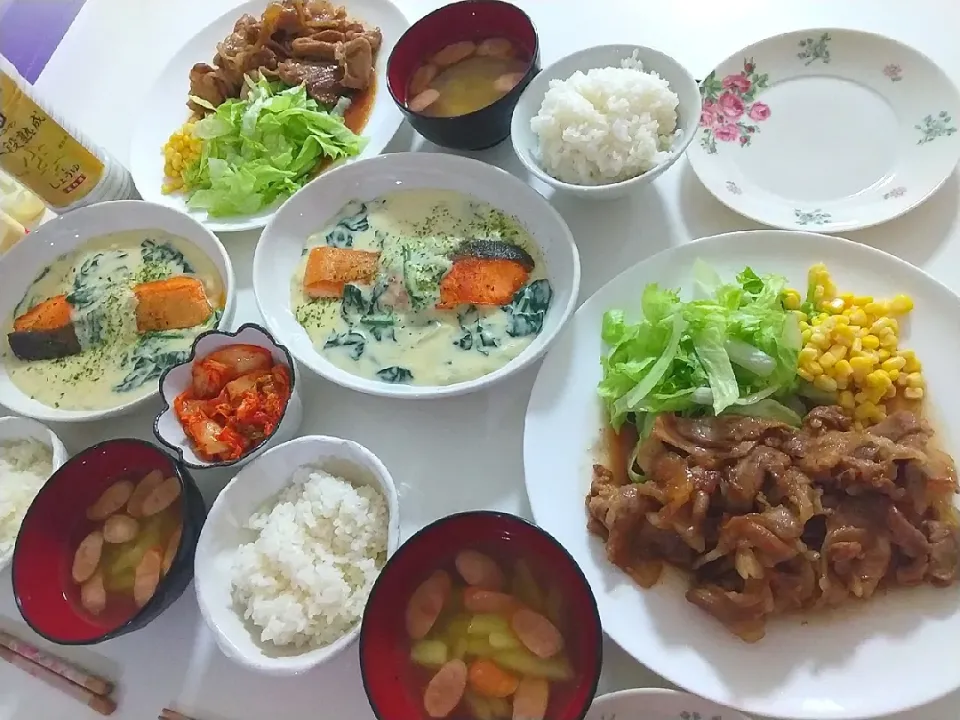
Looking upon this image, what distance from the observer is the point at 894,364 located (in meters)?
1.56

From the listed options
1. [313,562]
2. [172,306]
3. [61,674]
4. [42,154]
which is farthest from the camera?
[42,154]

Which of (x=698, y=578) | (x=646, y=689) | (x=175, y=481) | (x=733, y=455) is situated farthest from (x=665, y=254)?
(x=175, y=481)

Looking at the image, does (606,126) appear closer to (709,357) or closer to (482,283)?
(482,283)

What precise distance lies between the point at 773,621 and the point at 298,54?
218 cm

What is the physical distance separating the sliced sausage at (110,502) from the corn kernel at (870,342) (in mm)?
1636

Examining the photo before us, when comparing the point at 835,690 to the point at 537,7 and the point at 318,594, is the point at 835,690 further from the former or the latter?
the point at 537,7

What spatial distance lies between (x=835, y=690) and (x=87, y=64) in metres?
3.13

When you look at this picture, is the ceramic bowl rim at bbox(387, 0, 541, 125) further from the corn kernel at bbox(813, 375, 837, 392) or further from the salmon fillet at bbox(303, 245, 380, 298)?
the corn kernel at bbox(813, 375, 837, 392)

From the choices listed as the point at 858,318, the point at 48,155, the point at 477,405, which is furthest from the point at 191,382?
the point at 858,318

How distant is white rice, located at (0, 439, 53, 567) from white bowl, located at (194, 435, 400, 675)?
47cm

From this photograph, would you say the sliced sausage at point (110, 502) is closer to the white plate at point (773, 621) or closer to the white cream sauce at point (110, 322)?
the white cream sauce at point (110, 322)

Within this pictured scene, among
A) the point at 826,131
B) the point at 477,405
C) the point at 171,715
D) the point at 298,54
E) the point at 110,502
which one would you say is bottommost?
the point at 171,715

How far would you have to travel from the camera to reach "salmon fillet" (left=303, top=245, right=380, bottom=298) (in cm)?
200

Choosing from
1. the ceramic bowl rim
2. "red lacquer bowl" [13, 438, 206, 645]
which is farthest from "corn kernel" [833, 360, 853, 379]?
"red lacquer bowl" [13, 438, 206, 645]
